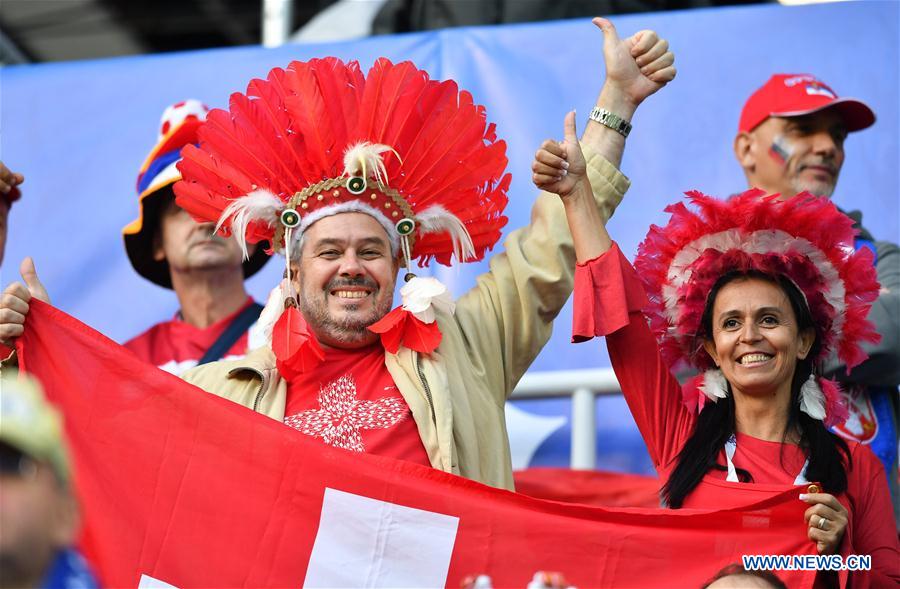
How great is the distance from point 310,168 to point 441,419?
767 millimetres

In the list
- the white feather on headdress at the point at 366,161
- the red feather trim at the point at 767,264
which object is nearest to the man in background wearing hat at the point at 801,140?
the red feather trim at the point at 767,264

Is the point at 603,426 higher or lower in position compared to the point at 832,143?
lower

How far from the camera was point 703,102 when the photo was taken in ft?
18.0

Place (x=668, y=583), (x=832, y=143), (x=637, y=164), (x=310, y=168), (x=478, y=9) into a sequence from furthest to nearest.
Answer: (x=478, y=9), (x=637, y=164), (x=832, y=143), (x=310, y=168), (x=668, y=583)

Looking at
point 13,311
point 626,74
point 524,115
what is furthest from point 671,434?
point 524,115

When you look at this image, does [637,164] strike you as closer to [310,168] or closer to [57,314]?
[310,168]

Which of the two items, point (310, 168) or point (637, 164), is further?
point (637, 164)


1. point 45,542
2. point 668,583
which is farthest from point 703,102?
point 45,542

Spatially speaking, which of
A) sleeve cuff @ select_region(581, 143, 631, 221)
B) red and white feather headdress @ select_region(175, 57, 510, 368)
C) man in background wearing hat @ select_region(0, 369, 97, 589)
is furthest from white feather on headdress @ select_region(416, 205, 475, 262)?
man in background wearing hat @ select_region(0, 369, 97, 589)

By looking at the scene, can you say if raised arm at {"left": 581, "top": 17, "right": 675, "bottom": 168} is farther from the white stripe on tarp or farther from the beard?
the white stripe on tarp

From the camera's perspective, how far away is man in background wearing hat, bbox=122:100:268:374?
15.6 feet

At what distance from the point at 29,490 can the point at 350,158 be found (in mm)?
2098

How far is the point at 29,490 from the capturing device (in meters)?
1.68

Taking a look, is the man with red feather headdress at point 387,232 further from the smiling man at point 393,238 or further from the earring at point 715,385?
the earring at point 715,385
